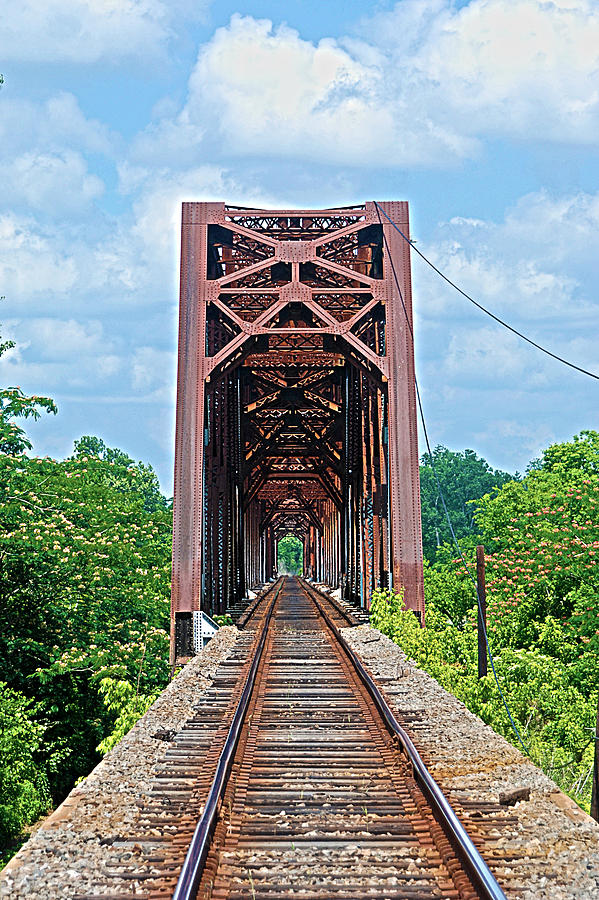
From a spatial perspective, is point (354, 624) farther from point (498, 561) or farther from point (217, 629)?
point (498, 561)

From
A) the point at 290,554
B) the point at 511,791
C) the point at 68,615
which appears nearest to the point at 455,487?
the point at 290,554

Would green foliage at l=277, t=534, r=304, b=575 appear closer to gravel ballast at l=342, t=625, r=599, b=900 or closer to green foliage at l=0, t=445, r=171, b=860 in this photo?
green foliage at l=0, t=445, r=171, b=860

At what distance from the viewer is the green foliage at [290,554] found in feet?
522

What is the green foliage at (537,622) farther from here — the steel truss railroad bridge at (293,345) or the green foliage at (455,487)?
the green foliage at (455,487)

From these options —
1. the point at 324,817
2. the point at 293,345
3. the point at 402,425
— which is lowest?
the point at 324,817

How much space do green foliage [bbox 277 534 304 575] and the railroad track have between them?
147234 millimetres

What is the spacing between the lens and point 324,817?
5562 mm

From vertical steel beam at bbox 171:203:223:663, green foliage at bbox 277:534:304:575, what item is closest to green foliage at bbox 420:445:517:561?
green foliage at bbox 277:534:304:575

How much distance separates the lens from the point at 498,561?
1203 inches

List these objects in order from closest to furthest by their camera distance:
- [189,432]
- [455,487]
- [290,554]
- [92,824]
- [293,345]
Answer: [92,824] < [189,432] < [293,345] < [455,487] < [290,554]

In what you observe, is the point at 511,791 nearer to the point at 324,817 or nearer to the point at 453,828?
the point at 453,828

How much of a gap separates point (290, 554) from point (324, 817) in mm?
157393

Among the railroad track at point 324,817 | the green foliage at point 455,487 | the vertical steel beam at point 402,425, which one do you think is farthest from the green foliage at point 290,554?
the railroad track at point 324,817

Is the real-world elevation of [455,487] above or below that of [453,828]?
above
